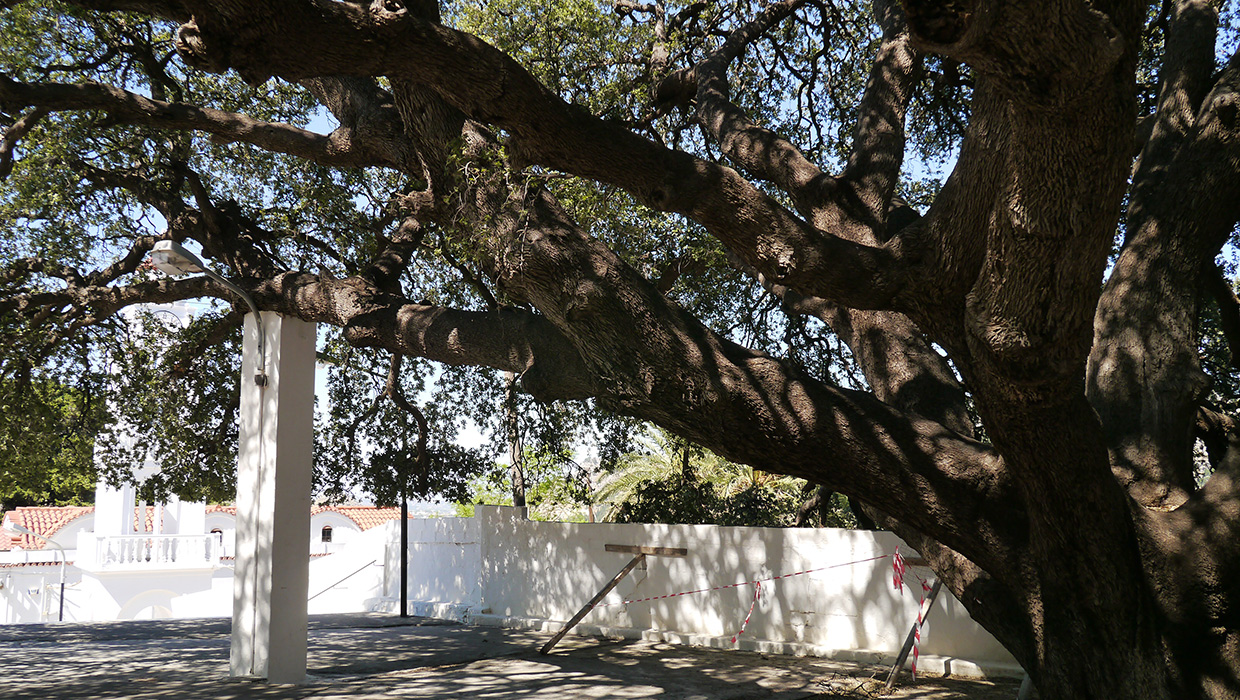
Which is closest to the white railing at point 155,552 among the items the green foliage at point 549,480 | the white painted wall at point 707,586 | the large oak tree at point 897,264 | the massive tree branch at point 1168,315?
the green foliage at point 549,480

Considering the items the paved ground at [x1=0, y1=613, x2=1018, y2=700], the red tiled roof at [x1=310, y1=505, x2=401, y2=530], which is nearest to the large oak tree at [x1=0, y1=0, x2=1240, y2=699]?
the paved ground at [x1=0, y1=613, x2=1018, y2=700]

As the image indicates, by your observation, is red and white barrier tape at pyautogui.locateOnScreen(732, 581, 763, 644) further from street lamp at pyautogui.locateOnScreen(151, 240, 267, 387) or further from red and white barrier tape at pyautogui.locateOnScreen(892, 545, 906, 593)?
street lamp at pyautogui.locateOnScreen(151, 240, 267, 387)

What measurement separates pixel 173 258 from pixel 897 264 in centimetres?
563

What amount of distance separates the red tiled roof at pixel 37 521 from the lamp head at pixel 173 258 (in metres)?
23.2

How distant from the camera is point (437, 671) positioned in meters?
8.38

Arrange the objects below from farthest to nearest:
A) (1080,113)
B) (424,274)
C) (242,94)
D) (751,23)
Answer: (424,274)
(242,94)
(751,23)
(1080,113)

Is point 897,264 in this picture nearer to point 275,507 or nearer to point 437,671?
point 275,507

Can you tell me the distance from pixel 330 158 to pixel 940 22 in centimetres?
516

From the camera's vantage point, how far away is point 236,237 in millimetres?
9258

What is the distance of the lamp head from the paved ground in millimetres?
3416

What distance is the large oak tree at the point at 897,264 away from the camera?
354 centimetres

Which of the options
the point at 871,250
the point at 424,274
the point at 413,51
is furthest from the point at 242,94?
the point at 871,250

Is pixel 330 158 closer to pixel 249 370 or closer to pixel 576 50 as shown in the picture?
pixel 249 370

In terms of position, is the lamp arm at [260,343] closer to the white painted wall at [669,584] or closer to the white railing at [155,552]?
the white painted wall at [669,584]
